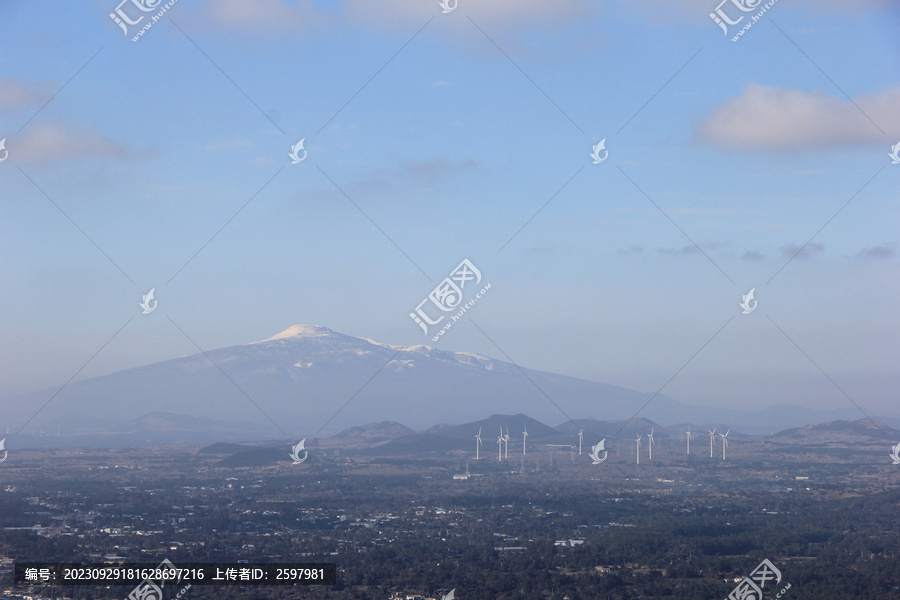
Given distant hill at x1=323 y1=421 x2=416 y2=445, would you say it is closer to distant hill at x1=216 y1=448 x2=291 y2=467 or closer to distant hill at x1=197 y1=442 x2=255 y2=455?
distant hill at x1=197 y1=442 x2=255 y2=455

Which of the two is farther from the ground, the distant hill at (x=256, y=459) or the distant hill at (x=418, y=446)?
the distant hill at (x=418, y=446)

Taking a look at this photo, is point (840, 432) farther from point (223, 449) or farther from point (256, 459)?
point (223, 449)

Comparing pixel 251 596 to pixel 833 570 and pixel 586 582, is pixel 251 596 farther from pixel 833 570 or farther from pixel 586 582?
pixel 833 570

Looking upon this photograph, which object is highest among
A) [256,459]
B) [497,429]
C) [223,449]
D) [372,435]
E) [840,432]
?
[840,432]

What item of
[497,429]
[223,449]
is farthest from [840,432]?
[223,449]

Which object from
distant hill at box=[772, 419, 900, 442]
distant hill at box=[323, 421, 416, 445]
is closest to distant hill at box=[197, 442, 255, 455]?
distant hill at box=[323, 421, 416, 445]

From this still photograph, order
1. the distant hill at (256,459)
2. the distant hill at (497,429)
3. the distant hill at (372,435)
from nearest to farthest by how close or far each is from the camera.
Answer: the distant hill at (256,459) → the distant hill at (497,429) → the distant hill at (372,435)

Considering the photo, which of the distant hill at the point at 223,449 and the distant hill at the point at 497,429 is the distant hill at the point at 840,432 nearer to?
the distant hill at the point at 497,429

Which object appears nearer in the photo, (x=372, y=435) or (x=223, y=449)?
(x=223, y=449)

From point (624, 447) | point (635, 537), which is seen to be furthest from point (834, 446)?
point (635, 537)

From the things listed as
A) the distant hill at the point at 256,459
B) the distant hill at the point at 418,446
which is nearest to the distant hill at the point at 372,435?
the distant hill at the point at 418,446

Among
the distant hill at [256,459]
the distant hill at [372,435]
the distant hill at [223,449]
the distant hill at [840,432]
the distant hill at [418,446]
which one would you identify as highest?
the distant hill at [840,432]
